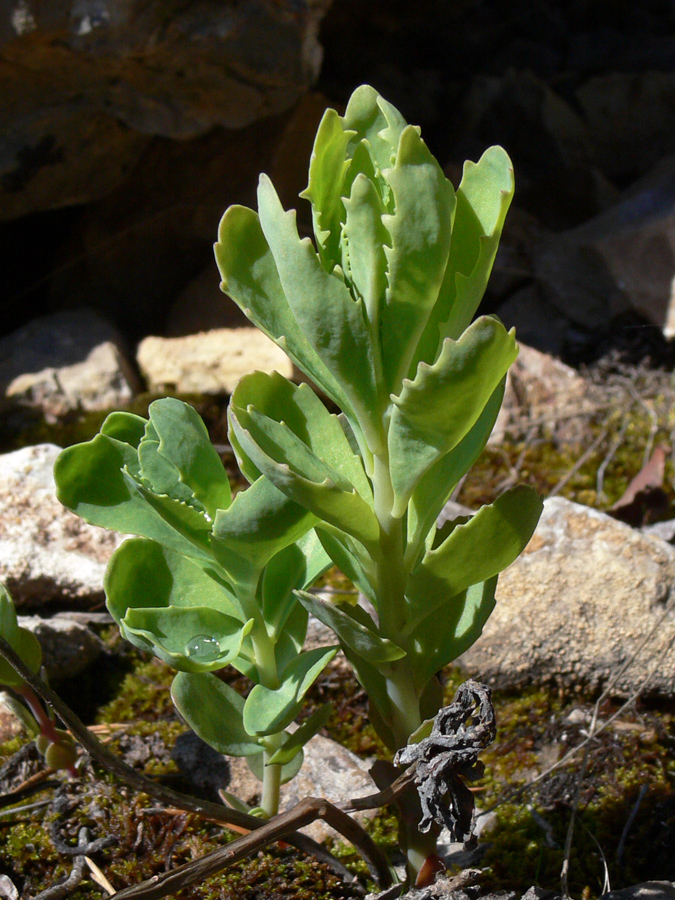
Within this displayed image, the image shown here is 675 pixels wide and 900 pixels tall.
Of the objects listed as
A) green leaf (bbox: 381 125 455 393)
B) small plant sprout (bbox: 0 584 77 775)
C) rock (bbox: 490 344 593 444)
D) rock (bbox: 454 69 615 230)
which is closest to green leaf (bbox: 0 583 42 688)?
small plant sprout (bbox: 0 584 77 775)

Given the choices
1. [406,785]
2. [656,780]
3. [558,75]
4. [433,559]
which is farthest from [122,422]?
[558,75]

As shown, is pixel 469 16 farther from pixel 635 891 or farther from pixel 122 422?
pixel 635 891

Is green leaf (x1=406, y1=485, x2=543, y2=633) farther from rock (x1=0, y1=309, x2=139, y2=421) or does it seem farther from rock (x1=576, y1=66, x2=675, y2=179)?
rock (x1=576, y1=66, x2=675, y2=179)

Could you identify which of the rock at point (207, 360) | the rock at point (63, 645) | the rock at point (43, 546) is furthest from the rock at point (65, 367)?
the rock at point (63, 645)

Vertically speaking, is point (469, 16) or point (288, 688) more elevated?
point (469, 16)

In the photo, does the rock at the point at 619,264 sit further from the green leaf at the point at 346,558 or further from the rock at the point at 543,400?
the green leaf at the point at 346,558
